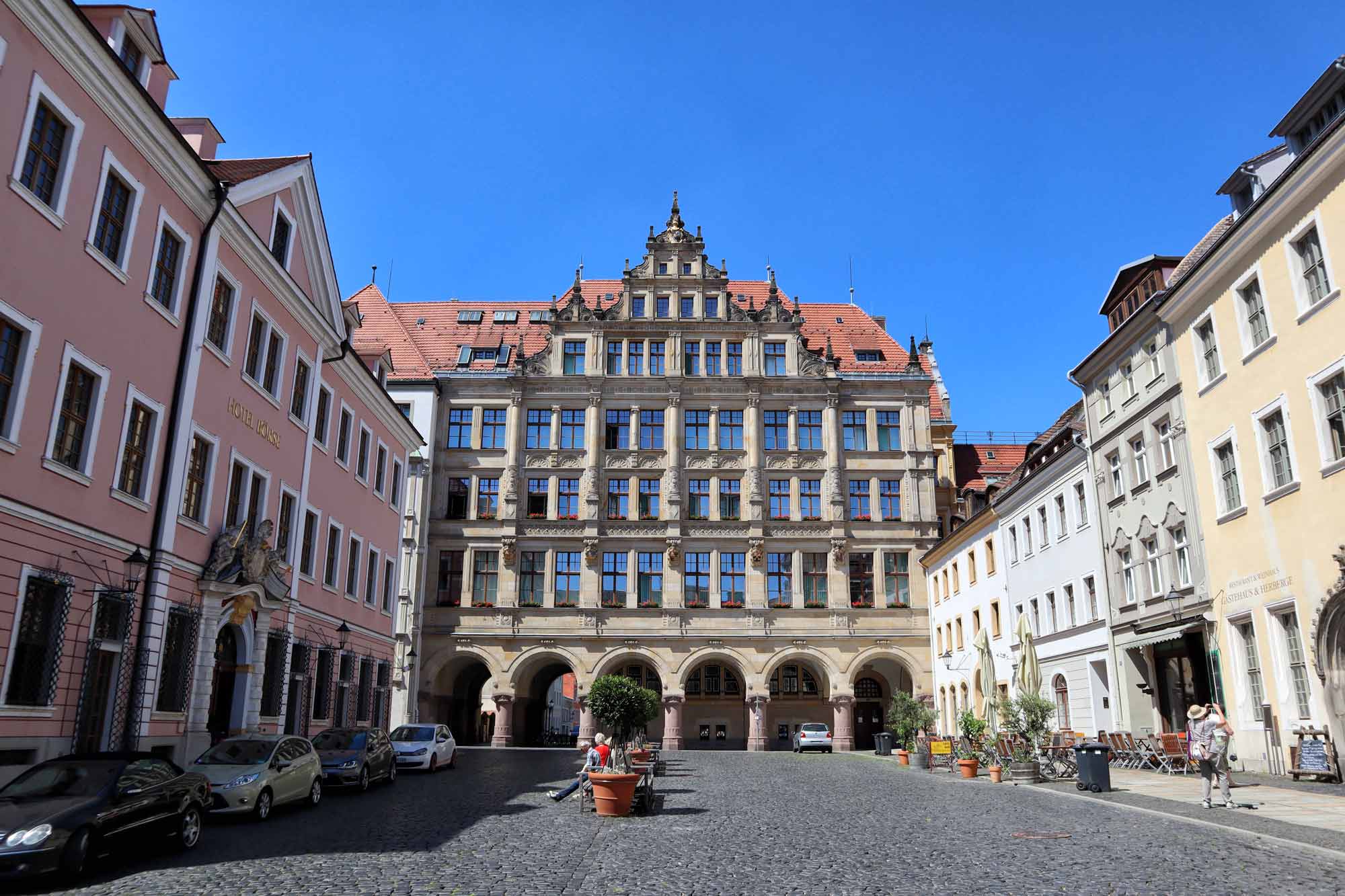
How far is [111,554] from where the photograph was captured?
19016mm

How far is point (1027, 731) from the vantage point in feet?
Answer: 87.4

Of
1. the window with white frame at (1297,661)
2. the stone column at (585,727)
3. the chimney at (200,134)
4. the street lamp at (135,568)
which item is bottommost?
the stone column at (585,727)

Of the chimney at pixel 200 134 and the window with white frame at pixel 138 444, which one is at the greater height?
the chimney at pixel 200 134

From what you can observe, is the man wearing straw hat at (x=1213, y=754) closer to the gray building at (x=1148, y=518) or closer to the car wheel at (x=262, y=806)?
the gray building at (x=1148, y=518)

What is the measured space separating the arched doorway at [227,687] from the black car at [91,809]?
9954 mm

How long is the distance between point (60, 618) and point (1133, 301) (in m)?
28.7

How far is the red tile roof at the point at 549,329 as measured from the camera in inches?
2152

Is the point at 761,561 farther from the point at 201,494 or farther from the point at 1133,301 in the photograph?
the point at 201,494

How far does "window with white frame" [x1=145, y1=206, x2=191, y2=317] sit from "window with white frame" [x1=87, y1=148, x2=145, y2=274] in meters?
0.88

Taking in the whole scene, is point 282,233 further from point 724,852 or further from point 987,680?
point 987,680

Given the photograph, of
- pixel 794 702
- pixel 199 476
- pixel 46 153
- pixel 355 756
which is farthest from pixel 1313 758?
pixel 794 702

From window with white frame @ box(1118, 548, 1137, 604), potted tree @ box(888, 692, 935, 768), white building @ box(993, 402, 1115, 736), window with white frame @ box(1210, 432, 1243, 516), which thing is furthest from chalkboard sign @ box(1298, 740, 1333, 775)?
potted tree @ box(888, 692, 935, 768)

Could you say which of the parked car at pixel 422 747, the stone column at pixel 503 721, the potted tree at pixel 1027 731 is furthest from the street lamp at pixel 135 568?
the stone column at pixel 503 721

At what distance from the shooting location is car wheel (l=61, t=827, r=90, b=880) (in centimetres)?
1096
